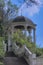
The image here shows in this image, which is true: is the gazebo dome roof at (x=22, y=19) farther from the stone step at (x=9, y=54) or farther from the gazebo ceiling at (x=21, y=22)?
the stone step at (x=9, y=54)

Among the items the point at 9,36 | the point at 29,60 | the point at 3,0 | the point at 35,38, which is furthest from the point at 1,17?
the point at 35,38

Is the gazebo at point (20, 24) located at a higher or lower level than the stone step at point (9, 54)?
higher

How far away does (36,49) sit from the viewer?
34.6 metres

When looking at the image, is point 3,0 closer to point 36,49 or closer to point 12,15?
point 36,49

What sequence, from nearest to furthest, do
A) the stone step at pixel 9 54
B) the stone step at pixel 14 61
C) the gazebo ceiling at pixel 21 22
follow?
1. the stone step at pixel 14 61
2. the stone step at pixel 9 54
3. the gazebo ceiling at pixel 21 22

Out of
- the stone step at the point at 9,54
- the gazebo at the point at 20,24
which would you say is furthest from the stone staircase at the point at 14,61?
the gazebo at the point at 20,24

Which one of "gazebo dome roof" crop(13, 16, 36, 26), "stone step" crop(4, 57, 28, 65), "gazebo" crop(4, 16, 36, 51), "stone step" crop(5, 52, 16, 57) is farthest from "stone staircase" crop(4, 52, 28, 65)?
"gazebo dome roof" crop(13, 16, 36, 26)

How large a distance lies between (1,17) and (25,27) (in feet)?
33.5

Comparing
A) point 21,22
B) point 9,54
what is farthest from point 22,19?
point 9,54

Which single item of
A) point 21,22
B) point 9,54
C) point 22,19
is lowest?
point 9,54

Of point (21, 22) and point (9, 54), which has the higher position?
point (21, 22)

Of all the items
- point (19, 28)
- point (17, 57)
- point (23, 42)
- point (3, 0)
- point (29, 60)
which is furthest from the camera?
point (19, 28)

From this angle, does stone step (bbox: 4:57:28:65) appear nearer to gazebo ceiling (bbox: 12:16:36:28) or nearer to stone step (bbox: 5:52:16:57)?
stone step (bbox: 5:52:16:57)

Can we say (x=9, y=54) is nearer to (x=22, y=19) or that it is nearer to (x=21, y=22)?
(x=22, y=19)
